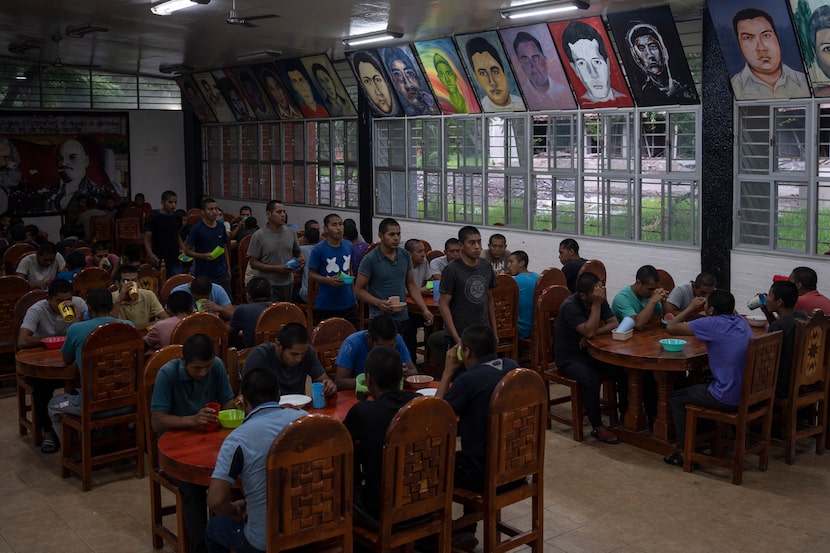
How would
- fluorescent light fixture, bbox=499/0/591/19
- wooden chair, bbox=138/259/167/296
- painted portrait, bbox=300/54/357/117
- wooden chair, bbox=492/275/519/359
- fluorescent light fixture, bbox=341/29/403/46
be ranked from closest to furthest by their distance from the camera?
wooden chair, bbox=492/275/519/359, wooden chair, bbox=138/259/167/296, fluorescent light fixture, bbox=499/0/591/19, fluorescent light fixture, bbox=341/29/403/46, painted portrait, bbox=300/54/357/117

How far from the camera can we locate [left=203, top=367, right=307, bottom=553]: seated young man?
344cm

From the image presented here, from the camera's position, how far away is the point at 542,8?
880 cm

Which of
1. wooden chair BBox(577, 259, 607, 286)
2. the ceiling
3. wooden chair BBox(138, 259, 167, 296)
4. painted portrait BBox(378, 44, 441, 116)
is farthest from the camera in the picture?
painted portrait BBox(378, 44, 441, 116)

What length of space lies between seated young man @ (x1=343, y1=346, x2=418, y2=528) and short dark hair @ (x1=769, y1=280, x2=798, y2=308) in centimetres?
321

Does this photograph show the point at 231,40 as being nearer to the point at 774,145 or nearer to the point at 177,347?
the point at 774,145

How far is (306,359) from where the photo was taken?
4957mm

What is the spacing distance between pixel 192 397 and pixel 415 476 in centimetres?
140

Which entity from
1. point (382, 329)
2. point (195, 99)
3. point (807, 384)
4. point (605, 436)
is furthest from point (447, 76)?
point (195, 99)

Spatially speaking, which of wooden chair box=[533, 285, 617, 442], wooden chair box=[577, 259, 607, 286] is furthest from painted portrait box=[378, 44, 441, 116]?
wooden chair box=[533, 285, 617, 442]

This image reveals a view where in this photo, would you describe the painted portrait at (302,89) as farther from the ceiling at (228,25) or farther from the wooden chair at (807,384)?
the wooden chair at (807,384)

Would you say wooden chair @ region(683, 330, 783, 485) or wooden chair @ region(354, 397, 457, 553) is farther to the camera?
wooden chair @ region(683, 330, 783, 485)

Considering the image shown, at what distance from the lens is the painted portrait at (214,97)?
1631cm

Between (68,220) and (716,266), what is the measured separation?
12.1 m

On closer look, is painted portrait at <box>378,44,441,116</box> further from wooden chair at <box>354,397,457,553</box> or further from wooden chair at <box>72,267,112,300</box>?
wooden chair at <box>354,397,457,553</box>
